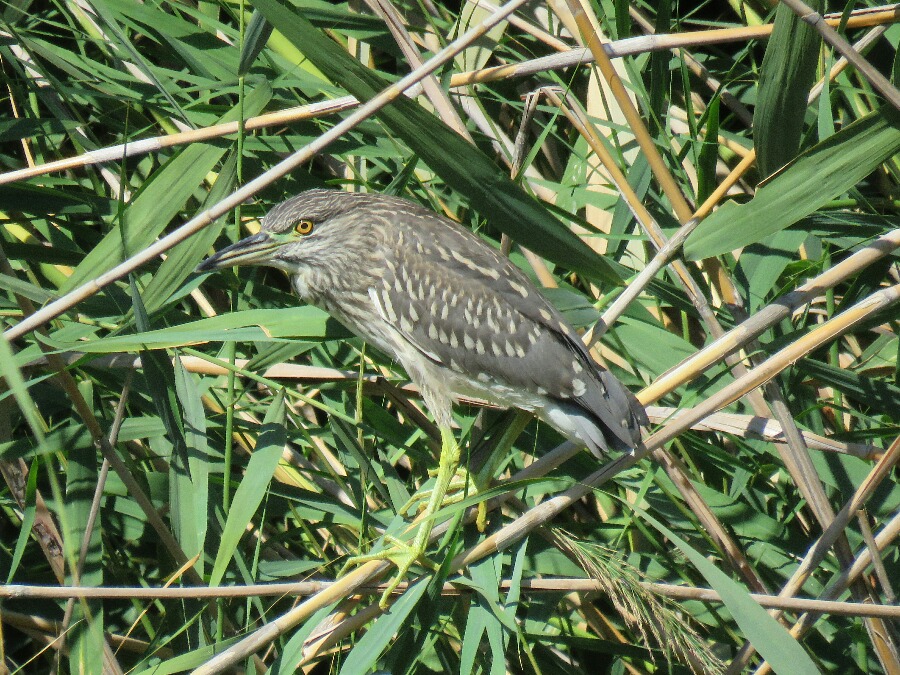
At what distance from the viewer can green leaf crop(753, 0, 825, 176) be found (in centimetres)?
189

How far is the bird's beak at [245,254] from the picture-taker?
2.28m

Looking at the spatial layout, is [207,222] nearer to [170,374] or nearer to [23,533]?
[170,374]

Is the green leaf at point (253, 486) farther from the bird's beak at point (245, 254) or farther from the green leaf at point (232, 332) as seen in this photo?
the bird's beak at point (245, 254)

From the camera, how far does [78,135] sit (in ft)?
8.15

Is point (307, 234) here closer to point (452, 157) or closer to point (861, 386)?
point (452, 157)

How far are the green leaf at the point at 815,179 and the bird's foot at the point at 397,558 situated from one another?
3.42ft

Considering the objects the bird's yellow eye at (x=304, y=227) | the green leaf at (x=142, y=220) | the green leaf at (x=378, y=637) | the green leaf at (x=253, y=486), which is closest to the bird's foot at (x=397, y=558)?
the green leaf at (x=378, y=637)

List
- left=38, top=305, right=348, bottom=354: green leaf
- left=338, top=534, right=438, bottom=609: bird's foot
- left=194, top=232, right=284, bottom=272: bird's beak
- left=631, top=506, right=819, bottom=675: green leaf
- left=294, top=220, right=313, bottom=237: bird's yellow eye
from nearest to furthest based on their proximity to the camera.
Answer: left=631, top=506, right=819, bottom=675: green leaf → left=38, top=305, right=348, bottom=354: green leaf → left=338, top=534, right=438, bottom=609: bird's foot → left=194, top=232, right=284, bottom=272: bird's beak → left=294, top=220, right=313, bottom=237: bird's yellow eye

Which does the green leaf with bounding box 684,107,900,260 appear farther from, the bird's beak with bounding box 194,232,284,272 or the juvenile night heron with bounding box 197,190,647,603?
the bird's beak with bounding box 194,232,284,272

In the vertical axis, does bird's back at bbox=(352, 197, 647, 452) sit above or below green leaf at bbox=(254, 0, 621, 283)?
below

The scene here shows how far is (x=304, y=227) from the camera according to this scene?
8.63ft

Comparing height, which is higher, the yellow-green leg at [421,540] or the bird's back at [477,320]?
the bird's back at [477,320]

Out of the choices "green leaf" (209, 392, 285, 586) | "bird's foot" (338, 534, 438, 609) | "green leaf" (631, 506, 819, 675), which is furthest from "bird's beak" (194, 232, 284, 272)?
"green leaf" (631, 506, 819, 675)

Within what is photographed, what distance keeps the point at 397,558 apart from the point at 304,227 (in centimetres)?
109
